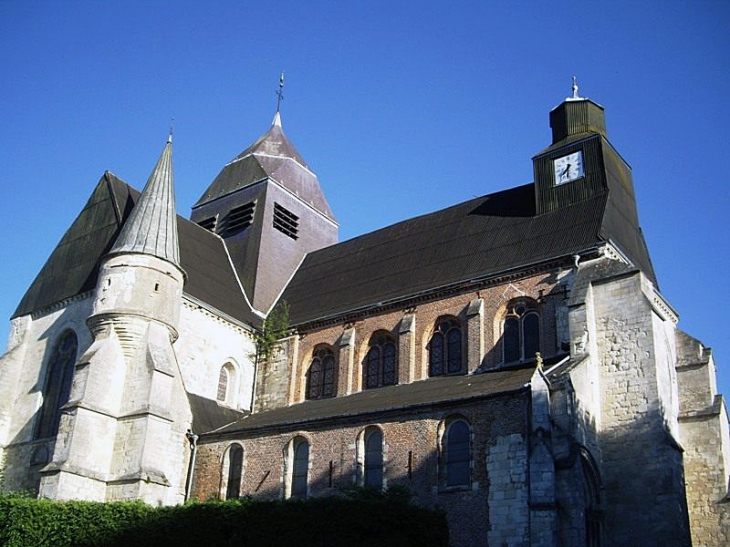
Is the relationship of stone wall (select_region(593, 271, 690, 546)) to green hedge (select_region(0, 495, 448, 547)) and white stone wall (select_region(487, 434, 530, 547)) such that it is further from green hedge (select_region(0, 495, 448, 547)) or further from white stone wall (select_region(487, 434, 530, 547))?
green hedge (select_region(0, 495, 448, 547))

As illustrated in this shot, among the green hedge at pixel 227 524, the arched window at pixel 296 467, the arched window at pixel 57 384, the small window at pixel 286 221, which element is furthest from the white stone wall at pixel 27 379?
the small window at pixel 286 221

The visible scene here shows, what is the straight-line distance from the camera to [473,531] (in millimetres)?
22344

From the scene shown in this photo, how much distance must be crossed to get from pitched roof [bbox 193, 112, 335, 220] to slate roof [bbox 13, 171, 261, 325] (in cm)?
636

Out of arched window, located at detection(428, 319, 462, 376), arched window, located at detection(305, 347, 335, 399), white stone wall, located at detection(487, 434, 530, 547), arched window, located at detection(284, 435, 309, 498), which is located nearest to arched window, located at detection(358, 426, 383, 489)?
arched window, located at detection(284, 435, 309, 498)

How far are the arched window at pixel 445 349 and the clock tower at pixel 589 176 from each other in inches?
208

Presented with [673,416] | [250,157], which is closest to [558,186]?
[673,416]

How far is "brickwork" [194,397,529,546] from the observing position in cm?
2241

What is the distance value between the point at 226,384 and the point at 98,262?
6.79 metres

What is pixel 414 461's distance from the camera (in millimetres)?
24734

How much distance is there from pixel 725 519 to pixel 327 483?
40.0ft

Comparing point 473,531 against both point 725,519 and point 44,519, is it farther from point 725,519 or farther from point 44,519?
point 44,519

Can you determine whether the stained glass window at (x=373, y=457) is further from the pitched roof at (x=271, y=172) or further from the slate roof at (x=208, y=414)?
the pitched roof at (x=271, y=172)

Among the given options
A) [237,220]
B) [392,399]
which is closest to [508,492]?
[392,399]

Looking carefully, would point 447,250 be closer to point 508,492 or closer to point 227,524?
point 508,492
